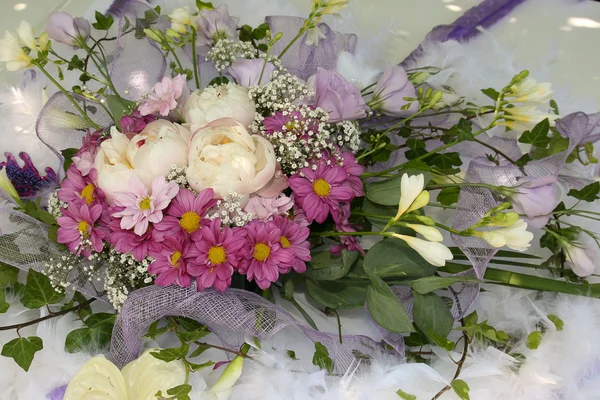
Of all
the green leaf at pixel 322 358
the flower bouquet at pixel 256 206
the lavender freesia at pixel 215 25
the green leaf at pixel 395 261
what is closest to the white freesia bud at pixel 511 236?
the flower bouquet at pixel 256 206

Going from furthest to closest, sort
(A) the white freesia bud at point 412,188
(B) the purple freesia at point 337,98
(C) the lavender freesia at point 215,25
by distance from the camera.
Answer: (C) the lavender freesia at point 215,25 < (B) the purple freesia at point 337,98 < (A) the white freesia bud at point 412,188

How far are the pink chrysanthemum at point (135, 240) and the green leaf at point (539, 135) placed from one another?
17.3 inches

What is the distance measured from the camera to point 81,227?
0.63m

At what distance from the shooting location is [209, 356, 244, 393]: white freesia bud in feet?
2.20

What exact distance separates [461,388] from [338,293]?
0.19m

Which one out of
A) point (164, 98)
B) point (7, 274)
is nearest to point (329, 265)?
point (164, 98)

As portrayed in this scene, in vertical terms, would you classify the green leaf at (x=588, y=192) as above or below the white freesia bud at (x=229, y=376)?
above

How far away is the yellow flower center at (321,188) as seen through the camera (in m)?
0.64

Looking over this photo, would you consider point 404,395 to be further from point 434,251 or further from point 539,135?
Answer: point 539,135

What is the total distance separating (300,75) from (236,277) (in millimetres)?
283

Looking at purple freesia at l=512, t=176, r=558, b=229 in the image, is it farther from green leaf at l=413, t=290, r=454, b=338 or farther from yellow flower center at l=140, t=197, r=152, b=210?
yellow flower center at l=140, t=197, r=152, b=210

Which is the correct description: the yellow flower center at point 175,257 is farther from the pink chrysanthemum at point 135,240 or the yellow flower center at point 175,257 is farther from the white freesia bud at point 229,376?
the white freesia bud at point 229,376

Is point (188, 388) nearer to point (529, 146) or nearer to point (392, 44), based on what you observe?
point (529, 146)

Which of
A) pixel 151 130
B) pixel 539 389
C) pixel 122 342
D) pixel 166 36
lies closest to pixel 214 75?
pixel 166 36
